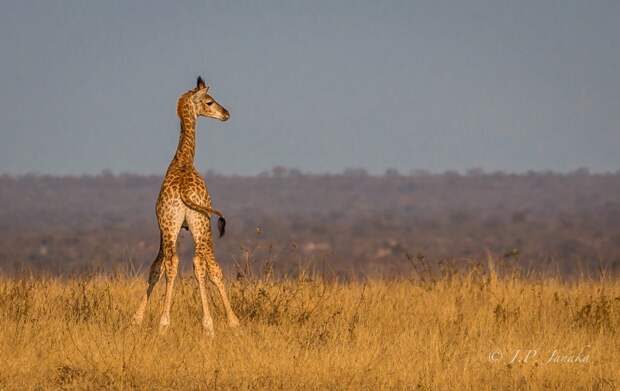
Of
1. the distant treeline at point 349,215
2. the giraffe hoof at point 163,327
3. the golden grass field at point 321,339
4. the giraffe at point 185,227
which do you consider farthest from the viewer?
the distant treeline at point 349,215

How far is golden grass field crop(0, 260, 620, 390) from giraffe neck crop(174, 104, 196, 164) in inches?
68.8

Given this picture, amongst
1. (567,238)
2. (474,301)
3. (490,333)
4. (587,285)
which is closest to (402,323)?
(490,333)

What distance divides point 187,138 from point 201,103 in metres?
0.49

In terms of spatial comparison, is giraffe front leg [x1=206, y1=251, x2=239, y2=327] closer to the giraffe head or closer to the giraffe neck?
the giraffe neck

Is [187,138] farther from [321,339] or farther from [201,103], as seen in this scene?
[321,339]

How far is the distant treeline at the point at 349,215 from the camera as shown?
66.4 m

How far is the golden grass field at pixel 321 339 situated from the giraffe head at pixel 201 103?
6.68ft

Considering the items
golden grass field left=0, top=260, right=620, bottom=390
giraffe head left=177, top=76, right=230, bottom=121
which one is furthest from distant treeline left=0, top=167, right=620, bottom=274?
giraffe head left=177, top=76, right=230, bottom=121

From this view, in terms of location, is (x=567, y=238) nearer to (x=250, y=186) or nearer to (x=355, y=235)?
(x=355, y=235)

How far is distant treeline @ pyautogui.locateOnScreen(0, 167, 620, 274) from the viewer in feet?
218

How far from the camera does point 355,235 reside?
253ft

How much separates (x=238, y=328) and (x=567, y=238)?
63.5 meters

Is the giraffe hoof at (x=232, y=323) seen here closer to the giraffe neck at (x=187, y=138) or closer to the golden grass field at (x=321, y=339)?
the golden grass field at (x=321, y=339)

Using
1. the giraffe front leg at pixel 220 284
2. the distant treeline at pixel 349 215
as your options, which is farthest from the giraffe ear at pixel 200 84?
the distant treeline at pixel 349 215
